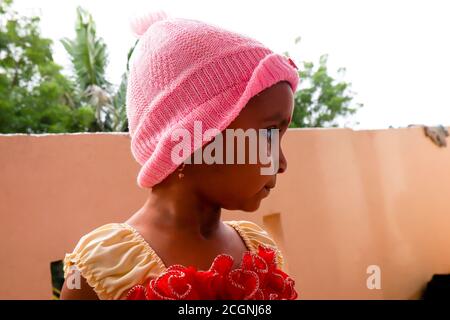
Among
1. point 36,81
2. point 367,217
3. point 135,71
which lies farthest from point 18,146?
point 36,81

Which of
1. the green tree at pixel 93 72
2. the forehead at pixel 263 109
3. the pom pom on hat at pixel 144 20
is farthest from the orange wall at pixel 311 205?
the green tree at pixel 93 72

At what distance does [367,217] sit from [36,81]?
4391mm

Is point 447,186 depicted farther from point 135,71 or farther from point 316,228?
point 135,71

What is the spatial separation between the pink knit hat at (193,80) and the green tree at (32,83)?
503 cm

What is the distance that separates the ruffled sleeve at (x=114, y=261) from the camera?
30.7 inches

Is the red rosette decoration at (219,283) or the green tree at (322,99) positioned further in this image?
the green tree at (322,99)

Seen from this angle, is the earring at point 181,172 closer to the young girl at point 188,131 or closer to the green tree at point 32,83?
the young girl at point 188,131

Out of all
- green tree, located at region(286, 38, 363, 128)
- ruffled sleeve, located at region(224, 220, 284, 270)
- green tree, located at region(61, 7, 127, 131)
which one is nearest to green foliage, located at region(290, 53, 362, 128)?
green tree, located at region(286, 38, 363, 128)

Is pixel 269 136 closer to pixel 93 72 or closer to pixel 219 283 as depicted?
pixel 219 283

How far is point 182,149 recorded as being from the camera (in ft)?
2.79

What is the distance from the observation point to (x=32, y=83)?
231 inches

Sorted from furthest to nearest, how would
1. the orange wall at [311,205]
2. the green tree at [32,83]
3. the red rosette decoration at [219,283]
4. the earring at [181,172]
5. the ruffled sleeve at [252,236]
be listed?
the green tree at [32,83]
the orange wall at [311,205]
the ruffled sleeve at [252,236]
the earring at [181,172]
the red rosette decoration at [219,283]

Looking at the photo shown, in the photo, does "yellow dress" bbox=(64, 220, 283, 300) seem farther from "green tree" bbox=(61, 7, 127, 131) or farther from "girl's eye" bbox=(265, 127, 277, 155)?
"green tree" bbox=(61, 7, 127, 131)
